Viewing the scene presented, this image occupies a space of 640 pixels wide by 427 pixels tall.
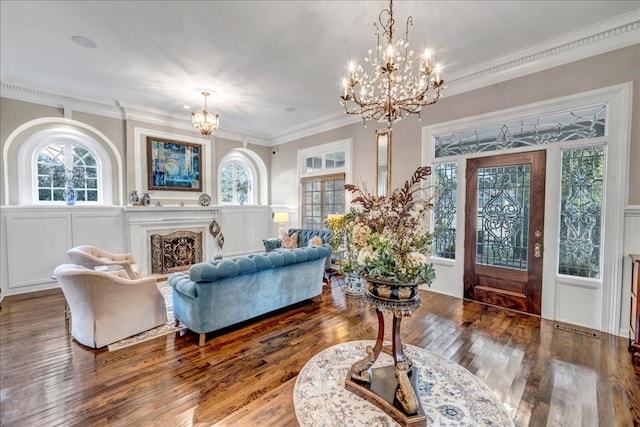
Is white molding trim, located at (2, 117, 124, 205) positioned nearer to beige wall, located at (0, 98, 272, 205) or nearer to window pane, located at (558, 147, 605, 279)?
beige wall, located at (0, 98, 272, 205)

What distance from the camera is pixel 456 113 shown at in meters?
4.06

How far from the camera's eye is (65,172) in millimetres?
4852

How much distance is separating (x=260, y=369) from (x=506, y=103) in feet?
14.3

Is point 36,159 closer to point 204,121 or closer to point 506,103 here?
point 204,121

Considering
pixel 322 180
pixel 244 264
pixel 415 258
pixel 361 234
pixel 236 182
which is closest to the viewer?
pixel 415 258

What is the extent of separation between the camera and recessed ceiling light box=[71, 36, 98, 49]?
3.05m

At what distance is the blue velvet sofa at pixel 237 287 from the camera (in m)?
2.75

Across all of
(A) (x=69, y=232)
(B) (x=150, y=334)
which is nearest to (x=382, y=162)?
(B) (x=150, y=334)

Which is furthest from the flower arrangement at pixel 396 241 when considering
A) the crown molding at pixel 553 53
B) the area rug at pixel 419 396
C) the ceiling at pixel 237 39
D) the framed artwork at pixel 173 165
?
the framed artwork at pixel 173 165

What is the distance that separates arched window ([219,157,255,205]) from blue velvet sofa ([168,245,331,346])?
425 centimetres

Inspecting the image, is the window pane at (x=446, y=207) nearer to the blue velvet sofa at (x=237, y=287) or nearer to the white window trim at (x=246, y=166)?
the blue velvet sofa at (x=237, y=287)

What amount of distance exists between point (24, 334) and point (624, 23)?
285 inches

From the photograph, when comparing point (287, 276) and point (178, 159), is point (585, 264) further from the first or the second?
point (178, 159)

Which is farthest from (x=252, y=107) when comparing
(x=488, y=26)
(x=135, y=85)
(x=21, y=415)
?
(x=21, y=415)
